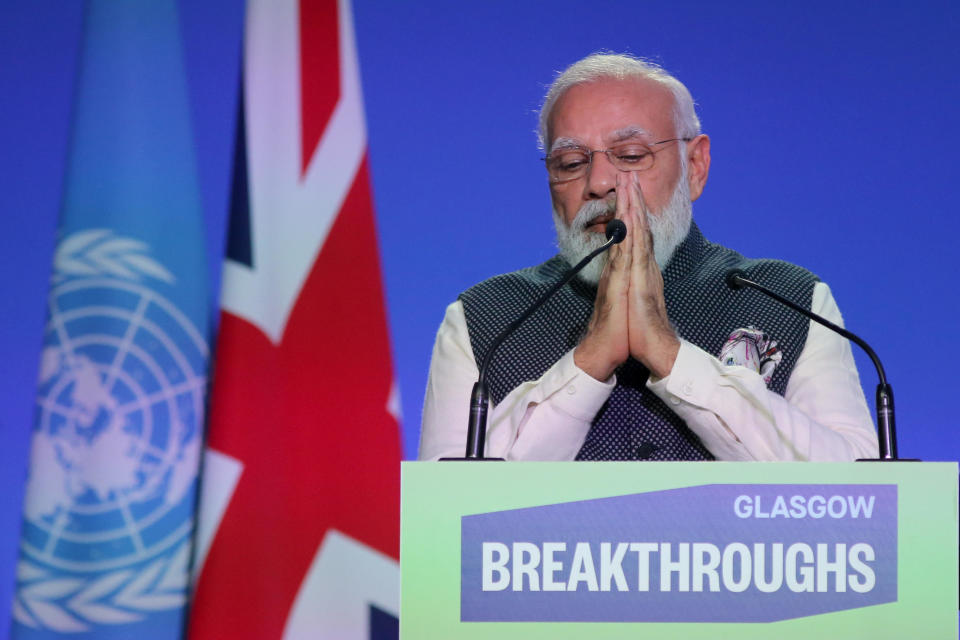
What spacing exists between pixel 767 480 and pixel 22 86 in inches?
91.6

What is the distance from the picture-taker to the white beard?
5.62 ft

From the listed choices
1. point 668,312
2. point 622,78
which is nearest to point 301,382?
point 668,312

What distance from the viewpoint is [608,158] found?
68.2 inches

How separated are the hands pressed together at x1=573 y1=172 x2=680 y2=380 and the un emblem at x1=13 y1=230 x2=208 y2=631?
1268 millimetres

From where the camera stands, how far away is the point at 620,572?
905 millimetres

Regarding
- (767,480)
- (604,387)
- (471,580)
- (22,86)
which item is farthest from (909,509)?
(22,86)

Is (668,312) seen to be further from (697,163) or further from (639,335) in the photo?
(639,335)

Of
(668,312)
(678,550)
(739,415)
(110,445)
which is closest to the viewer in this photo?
(678,550)

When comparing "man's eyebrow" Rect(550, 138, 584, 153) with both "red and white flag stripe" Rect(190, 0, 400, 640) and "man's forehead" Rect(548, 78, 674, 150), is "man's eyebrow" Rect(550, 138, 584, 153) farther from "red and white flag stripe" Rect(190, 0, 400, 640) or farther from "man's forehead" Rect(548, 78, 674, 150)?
"red and white flag stripe" Rect(190, 0, 400, 640)

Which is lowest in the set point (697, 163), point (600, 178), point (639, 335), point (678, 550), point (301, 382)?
point (678, 550)

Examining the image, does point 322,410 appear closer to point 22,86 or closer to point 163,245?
point 163,245

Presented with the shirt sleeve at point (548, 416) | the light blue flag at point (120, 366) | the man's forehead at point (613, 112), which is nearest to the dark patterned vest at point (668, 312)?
the shirt sleeve at point (548, 416)

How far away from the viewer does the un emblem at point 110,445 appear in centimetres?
232

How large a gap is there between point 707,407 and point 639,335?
0.45 ft
